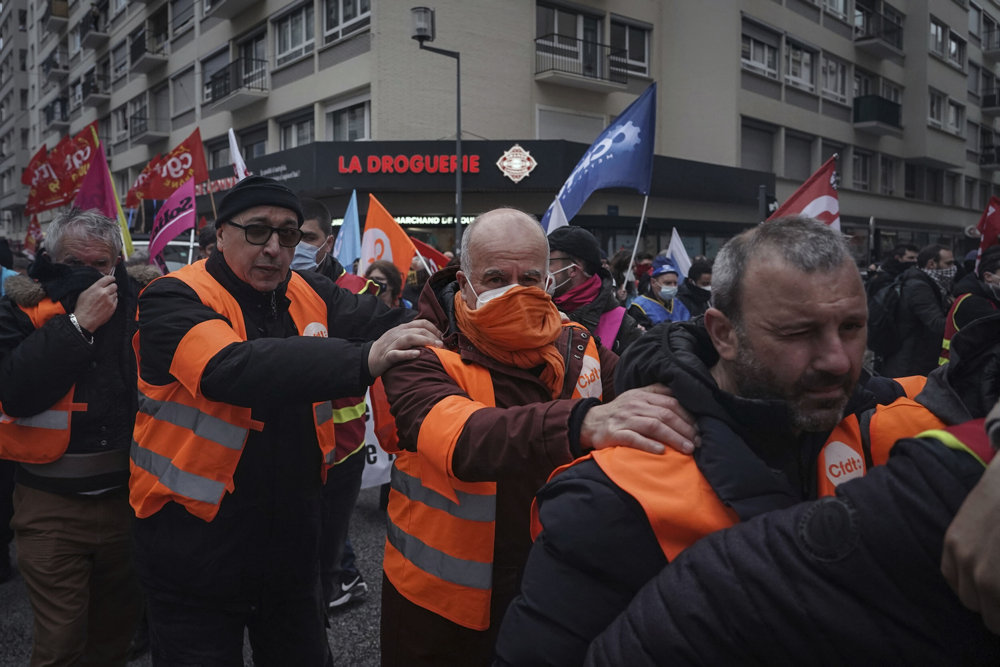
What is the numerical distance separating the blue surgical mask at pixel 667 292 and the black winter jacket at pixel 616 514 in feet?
20.5

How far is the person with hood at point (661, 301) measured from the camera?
6.59m

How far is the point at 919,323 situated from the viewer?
6.86m

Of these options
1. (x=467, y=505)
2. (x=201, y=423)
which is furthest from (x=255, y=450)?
(x=467, y=505)

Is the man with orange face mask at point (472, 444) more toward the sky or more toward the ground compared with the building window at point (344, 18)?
more toward the ground

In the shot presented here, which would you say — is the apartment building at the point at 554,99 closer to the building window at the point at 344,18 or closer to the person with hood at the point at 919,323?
the building window at the point at 344,18

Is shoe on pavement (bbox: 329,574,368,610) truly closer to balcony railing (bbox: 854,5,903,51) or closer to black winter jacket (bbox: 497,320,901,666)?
black winter jacket (bbox: 497,320,901,666)

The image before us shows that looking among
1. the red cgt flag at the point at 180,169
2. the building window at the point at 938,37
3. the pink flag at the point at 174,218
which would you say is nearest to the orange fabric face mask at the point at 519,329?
the pink flag at the point at 174,218

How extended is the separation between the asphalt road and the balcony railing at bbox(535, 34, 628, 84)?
58.2 feet

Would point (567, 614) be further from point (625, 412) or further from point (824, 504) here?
point (824, 504)

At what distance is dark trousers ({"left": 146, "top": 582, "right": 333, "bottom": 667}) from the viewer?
7.99 feet

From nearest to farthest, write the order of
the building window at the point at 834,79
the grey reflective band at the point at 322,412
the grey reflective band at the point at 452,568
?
1. the grey reflective band at the point at 452,568
2. the grey reflective band at the point at 322,412
3. the building window at the point at 834,79

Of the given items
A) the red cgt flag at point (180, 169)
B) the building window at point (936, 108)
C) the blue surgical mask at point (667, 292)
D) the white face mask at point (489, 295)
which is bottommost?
the blue surgical mask at point (667, 292)

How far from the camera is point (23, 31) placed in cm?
5688

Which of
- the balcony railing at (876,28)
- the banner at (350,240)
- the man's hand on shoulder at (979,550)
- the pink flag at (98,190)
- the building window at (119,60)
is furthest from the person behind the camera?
the building window at (119,60)
